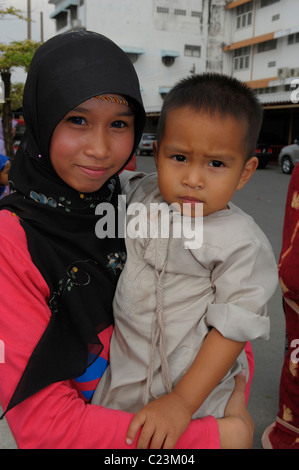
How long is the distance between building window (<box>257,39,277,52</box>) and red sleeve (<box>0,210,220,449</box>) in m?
26.5

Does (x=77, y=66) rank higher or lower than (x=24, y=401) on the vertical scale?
higher

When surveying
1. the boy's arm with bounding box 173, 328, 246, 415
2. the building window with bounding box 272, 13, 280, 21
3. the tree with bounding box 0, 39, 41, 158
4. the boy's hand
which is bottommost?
the boy's hand

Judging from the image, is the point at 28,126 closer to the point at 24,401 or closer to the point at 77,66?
the point at 77,66

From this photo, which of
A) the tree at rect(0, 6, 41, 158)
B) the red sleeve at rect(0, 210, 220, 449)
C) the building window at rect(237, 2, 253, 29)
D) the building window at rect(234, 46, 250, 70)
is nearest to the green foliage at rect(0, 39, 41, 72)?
the tree at rect(0, 6, 41, 158)

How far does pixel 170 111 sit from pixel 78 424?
0.87 meters

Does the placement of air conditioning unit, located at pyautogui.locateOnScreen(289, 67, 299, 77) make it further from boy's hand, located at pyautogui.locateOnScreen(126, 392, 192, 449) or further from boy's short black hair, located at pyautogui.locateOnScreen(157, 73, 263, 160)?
boy's hand, located at pyautogui.locateOnScreen(126, 392, 192, 449)

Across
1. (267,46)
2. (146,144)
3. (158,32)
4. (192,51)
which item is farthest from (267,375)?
(192,51)

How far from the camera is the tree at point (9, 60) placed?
6602 mm

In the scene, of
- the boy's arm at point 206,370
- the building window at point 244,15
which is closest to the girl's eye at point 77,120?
the boy's arm at point 206,370

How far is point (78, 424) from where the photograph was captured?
1.02 metres

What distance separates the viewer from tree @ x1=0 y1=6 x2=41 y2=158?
260 inches

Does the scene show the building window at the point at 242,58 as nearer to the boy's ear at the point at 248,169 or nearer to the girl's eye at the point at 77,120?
the boy's ear at the point at 248,169

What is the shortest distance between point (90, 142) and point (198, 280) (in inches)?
19.1

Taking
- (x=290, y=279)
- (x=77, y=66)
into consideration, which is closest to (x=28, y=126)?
(x=77, y=66)
